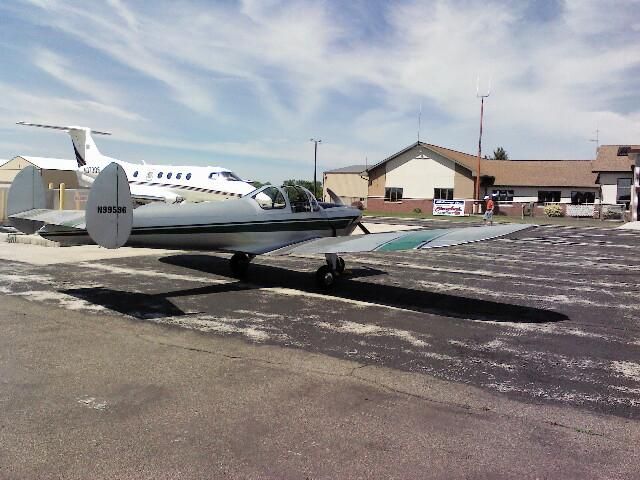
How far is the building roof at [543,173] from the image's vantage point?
2296 inches

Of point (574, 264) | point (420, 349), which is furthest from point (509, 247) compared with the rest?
point (420, 349)

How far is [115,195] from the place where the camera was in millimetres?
8461

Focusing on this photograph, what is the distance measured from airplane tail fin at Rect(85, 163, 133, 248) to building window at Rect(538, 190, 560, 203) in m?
58.2

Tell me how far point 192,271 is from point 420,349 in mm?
7688

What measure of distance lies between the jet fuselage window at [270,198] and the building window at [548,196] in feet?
178

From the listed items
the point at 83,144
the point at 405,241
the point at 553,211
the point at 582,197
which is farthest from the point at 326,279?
the point at 582,197

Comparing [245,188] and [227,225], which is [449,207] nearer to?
[245,188]

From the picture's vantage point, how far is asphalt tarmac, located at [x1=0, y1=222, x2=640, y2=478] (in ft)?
12.8

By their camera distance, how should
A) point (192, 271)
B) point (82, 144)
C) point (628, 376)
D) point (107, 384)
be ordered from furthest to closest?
point (82, 144)
point (192, 271)
point (628, 376)
point (107, 384)

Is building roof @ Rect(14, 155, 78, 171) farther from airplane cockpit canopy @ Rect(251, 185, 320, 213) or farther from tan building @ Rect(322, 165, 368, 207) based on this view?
airplane cockpit canopy @ Rect(251, 185, 320, 213)

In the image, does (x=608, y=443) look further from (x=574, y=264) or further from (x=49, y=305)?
(x=574, y=264)

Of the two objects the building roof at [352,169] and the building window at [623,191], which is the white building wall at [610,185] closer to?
the building window at [623,191]

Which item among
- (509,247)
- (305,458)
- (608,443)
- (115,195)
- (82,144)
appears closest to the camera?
(305,458)

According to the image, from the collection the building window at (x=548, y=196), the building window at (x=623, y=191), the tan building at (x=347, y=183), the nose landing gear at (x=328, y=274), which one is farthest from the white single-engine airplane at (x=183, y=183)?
the tan building at (x=347, y=183)
